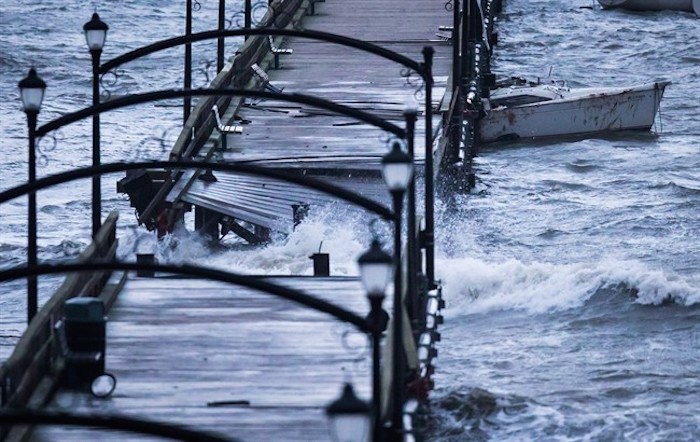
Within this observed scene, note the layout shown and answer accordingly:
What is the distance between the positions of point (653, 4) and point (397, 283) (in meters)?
56.5

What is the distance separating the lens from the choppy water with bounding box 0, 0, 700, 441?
79.0 feet

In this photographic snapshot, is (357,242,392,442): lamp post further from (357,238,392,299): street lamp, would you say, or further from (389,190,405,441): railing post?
(389,190,405,441): railing post

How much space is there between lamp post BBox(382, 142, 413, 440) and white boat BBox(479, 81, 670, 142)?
1136 inches

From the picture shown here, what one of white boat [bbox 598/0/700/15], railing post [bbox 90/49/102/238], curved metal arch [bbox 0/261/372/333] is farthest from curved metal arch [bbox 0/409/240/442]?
white boat [bbox 598/0/700/15]

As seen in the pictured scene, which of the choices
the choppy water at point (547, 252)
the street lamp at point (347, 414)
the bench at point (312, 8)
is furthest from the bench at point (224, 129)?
the street lamp at point (347, 414)

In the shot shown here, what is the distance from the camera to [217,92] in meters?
19.4

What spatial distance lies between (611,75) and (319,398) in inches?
1618

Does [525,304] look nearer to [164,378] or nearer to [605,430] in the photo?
[605,430]

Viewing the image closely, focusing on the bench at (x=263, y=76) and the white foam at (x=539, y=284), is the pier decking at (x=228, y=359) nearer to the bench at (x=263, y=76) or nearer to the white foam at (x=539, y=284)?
the white foam at (x=539, y=284)

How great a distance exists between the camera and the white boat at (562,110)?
44.1 meters

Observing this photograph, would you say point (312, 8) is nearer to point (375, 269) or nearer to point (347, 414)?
point (375, 269)

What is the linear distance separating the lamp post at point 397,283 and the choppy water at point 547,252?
7539 mm

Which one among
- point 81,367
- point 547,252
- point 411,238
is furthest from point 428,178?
point 547,252

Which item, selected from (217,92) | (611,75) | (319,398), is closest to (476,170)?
(611,75)
